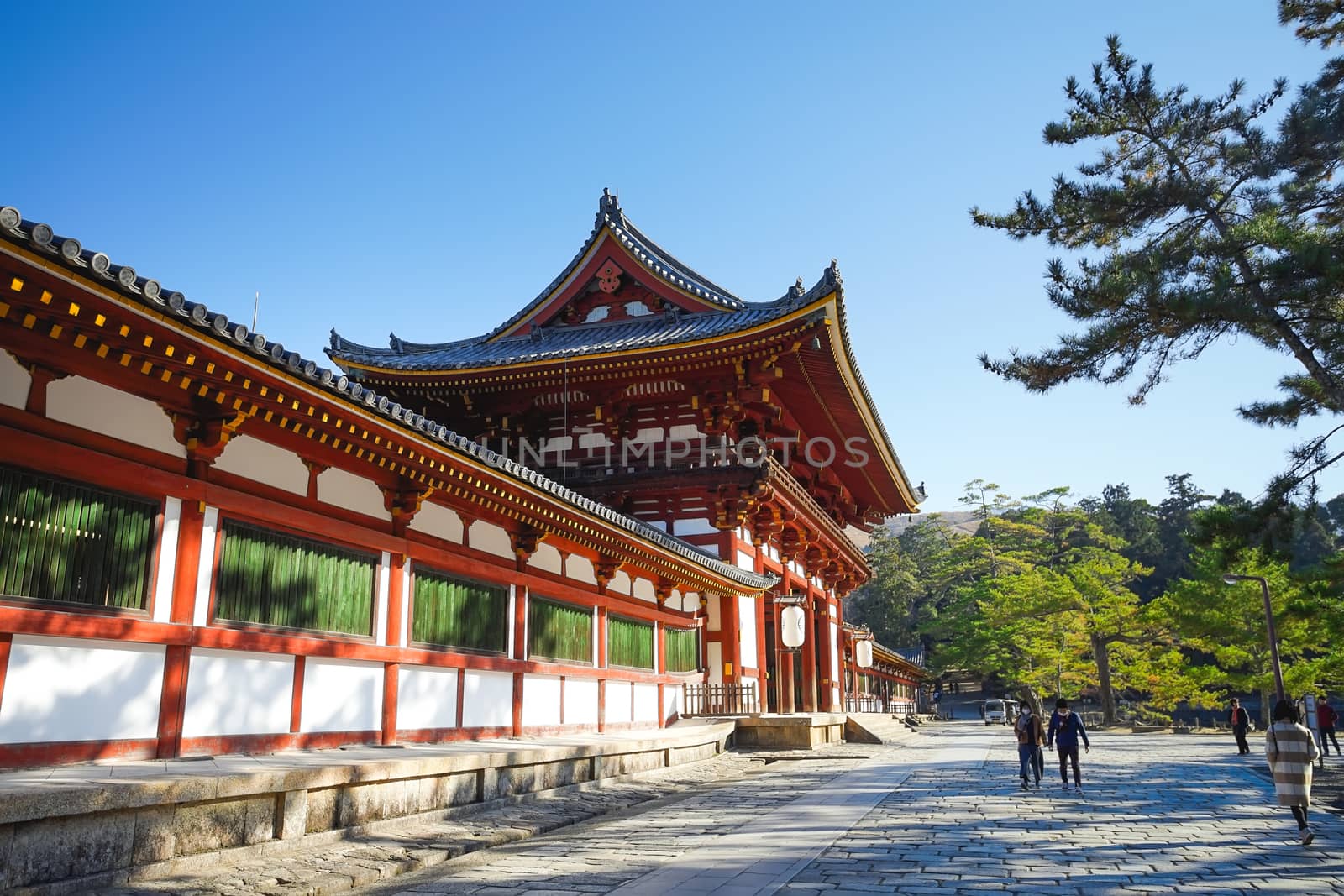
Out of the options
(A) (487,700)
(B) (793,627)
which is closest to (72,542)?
(A) (487,700)

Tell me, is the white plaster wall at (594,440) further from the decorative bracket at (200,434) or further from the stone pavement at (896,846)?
the decorative bracket at (200,434)

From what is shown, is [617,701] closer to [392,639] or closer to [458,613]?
[458,613]

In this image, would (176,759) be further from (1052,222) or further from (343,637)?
(1052,222)

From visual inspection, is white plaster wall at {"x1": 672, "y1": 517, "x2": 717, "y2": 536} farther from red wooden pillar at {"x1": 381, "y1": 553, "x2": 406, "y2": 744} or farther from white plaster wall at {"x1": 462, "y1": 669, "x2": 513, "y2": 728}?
red wooden pillar at {"x1": 381, "y1": 553, "x2": 406, "y2": 744}

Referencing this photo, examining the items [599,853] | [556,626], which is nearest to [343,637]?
[599,853]

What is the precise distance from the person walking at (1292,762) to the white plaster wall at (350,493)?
1042cm

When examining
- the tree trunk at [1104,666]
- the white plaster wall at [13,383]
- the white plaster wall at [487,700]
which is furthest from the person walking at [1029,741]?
the tree trunk at [1104,666]

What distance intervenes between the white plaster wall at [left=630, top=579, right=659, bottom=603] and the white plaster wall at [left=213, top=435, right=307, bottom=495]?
32.4ft

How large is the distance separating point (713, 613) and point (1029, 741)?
9.91m

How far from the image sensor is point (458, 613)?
13.0 m

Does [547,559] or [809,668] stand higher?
[547,559]

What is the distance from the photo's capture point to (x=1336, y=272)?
11.1 metres

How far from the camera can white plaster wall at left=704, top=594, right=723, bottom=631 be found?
76.1 feet

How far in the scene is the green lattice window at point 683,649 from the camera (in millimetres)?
21219
